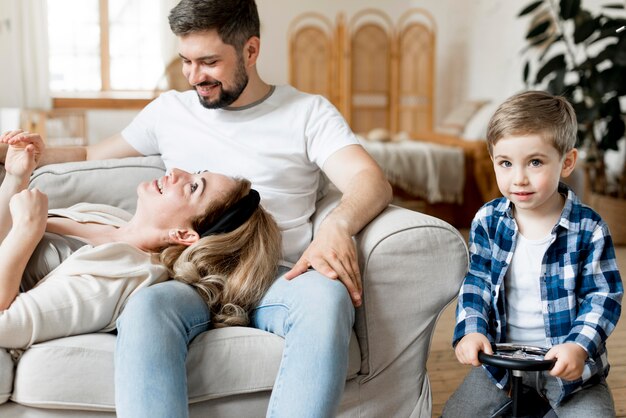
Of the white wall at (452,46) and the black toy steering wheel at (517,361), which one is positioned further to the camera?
the white wall at (452,46)

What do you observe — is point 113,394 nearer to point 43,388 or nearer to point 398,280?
point 43,388

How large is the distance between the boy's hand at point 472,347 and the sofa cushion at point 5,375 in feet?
2.87

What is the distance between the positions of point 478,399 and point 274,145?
2.89 ft

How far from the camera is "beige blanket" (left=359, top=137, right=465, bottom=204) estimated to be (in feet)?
15.4

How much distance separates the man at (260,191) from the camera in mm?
1384

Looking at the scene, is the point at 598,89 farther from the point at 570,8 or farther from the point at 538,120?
the point at 538,120

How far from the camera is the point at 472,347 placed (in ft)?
4.68

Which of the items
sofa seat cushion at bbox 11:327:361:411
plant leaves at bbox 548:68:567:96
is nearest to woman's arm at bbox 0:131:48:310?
sofa seat cushion at bbox 11:327:361:411

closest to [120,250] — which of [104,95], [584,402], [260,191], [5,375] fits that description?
[5,375]

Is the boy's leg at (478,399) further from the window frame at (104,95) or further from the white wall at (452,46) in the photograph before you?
the window frame at (104,95)

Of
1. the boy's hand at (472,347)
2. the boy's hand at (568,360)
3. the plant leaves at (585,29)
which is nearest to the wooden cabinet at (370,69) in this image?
the plant leaves at (585,29)

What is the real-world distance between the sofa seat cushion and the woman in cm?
5

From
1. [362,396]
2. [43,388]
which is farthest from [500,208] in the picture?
[43,388]

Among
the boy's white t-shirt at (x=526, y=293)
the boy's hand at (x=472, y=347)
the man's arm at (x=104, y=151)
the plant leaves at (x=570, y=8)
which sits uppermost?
the plant leaves at (x=570, y=8)
